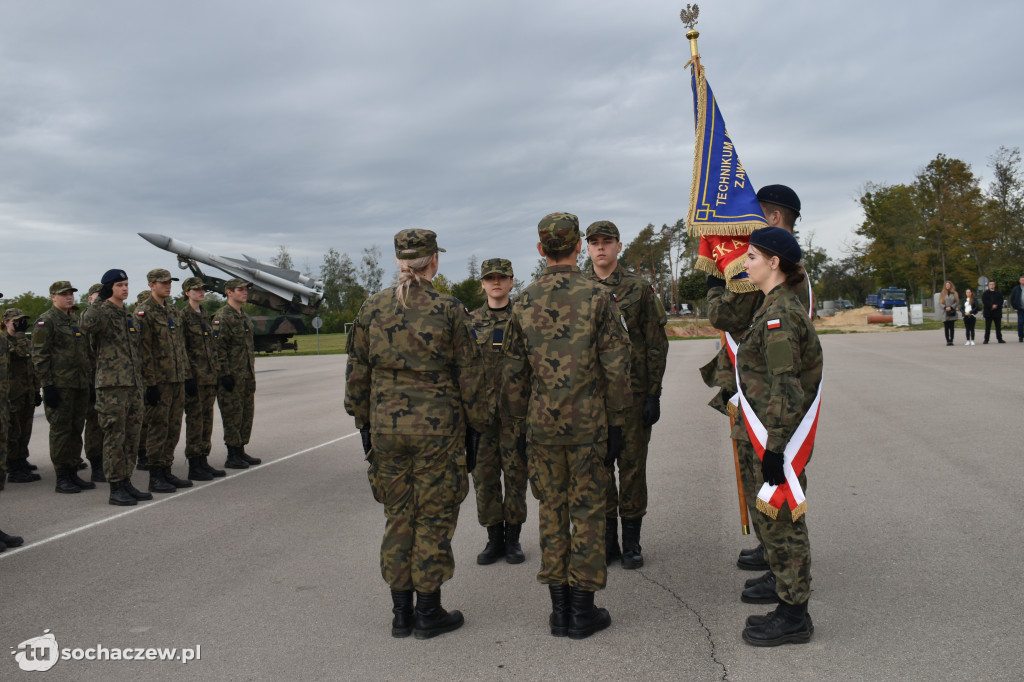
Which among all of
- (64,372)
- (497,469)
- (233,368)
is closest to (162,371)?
(233,368)

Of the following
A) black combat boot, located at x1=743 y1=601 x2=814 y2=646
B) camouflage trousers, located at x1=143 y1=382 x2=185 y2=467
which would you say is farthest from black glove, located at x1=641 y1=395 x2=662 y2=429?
camouflage trousers, located at x1=143 y1=382 x2=185 y2=467

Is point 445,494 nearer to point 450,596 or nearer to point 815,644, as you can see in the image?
point 450,596

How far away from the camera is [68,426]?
736 centimetres

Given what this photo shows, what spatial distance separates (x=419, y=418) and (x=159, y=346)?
465 cm

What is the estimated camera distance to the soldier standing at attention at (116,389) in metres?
6.40

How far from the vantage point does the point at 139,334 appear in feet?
22.6

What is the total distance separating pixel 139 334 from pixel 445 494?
186 inches

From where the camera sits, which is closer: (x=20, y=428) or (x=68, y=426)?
(x=68, y=426)

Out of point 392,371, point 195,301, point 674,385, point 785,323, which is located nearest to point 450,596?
point 392,371

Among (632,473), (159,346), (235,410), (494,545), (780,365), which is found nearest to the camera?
(780,365)

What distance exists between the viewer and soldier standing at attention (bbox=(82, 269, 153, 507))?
640cm

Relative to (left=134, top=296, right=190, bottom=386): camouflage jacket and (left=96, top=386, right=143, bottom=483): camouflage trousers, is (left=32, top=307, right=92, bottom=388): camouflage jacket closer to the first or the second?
(left=134, top=296, right=190, bottom=386): camouflage jacket

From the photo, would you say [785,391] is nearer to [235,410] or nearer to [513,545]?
[513,545]

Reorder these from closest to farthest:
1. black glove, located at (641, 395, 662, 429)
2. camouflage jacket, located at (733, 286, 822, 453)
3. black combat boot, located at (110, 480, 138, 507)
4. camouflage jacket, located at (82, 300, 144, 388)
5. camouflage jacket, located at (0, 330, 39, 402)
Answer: camouflage jacket, located at (733, 286, 822, 453) < black glove, located at (641, 395, 662, 429) < black combat boot, located at (110, 480, 138, 507) < camouflage jacket, located at (82, 300, 144, 388) < camouflage jacket, located at (0, 330, 39, 402)
